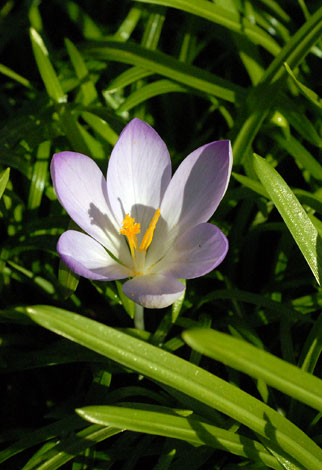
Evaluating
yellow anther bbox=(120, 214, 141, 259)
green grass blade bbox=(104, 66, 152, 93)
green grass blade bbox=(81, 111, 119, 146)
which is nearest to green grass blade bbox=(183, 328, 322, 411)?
yellow anther bbox=(120, 214, 141, 259)

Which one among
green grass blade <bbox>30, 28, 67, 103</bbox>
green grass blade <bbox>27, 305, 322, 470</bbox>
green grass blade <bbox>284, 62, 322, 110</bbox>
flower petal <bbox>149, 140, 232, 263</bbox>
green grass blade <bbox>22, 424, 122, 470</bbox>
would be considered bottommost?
green grass blade <bbox>22, 424, 122, 470</bbox>

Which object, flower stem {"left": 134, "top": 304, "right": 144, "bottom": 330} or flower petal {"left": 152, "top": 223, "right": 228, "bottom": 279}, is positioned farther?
flower stem {"left": 134, "top": 304, "right": 144, "bottom": 330}

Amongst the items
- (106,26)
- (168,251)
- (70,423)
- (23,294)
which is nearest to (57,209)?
(23,294)

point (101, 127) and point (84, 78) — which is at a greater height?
point (84, 78)

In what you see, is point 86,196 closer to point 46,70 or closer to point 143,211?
point 143,211

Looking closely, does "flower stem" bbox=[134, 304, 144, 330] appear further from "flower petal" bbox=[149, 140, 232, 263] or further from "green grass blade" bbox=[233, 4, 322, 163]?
"green grass blade" bbox=[233, 4, 322, 163]

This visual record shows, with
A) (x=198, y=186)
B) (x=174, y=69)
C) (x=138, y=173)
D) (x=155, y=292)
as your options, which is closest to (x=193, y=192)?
(x=198, y=186)
